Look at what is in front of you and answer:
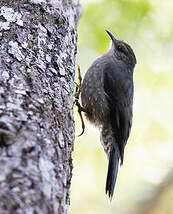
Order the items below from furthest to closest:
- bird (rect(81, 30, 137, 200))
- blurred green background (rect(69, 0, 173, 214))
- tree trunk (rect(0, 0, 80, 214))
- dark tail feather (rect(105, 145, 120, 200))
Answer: blurred green background (rect(69, 0, 173, 214)), bird (rect(81, 30, 137, 200)), dark tail feather (rect(105, 145, 120, 200)), tree trunk (rect(0, 0, 80, 214))

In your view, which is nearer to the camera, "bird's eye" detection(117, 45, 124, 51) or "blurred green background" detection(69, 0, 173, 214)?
"bird's eye" detection(117, 45, 124, 51)

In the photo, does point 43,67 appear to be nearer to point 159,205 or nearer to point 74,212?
point 159,205

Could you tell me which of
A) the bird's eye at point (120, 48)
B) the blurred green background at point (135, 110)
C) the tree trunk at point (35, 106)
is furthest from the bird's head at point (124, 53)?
the tree trunk at point (35, 106)

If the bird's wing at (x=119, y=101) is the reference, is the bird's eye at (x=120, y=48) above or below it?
→ above

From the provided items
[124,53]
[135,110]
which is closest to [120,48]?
[124,53]

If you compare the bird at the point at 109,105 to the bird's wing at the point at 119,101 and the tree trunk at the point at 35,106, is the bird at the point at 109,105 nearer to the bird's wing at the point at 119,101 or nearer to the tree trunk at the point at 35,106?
the bird's wing at the point at 119,101

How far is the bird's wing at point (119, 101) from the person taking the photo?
4137 mm

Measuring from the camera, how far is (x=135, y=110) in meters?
6.02

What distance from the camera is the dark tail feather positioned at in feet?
11.7

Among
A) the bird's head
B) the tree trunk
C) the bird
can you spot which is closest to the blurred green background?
the bird's head

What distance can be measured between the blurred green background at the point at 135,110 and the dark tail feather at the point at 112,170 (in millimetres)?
1745

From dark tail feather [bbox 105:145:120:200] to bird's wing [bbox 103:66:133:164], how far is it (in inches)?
3.9

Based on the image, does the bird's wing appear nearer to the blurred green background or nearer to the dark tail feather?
the dark tail feather

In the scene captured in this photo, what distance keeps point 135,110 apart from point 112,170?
7.88 feet
